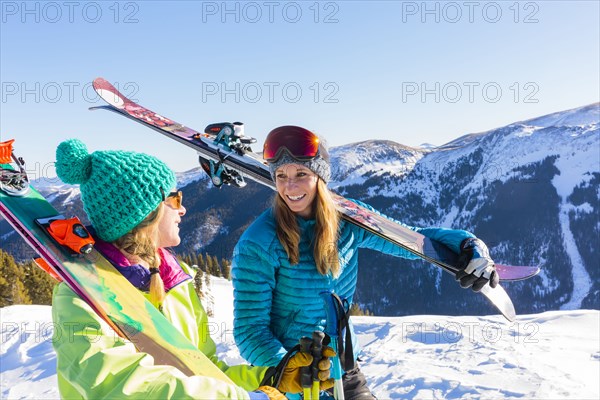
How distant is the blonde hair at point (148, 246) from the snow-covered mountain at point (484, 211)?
10154cm

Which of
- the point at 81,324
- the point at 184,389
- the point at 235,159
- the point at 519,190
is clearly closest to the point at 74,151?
the point at 81,324

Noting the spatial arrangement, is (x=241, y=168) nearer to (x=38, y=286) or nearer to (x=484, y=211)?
(x=38, y=286)

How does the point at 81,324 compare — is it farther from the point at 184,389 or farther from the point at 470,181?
the point at 470,181

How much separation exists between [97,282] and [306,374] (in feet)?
3.73

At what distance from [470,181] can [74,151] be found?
7501 inches

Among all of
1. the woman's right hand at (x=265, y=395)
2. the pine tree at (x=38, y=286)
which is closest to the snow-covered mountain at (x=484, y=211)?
the pine tree at (x=38, y=286)

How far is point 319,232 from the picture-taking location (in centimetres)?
270

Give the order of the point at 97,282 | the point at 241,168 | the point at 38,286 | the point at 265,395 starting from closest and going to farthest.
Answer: the point at 265,395, the point at 97,282, the point at 241,168, the point at 38,286

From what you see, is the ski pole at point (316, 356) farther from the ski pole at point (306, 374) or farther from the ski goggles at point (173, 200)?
the ski goggles at point (173, 200)

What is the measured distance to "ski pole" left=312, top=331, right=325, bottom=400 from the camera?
2.20 metres

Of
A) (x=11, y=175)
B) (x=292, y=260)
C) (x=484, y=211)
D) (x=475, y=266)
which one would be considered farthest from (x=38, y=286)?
(x=484, y=211)

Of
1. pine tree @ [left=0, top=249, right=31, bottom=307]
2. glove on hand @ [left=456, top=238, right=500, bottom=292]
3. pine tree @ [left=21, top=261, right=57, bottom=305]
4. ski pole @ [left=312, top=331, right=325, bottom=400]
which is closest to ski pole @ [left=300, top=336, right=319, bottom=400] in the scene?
ski pole @ [left=312, top=331, right=325, bottom=400]

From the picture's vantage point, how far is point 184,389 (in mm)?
1304

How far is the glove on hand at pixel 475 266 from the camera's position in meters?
2.97
